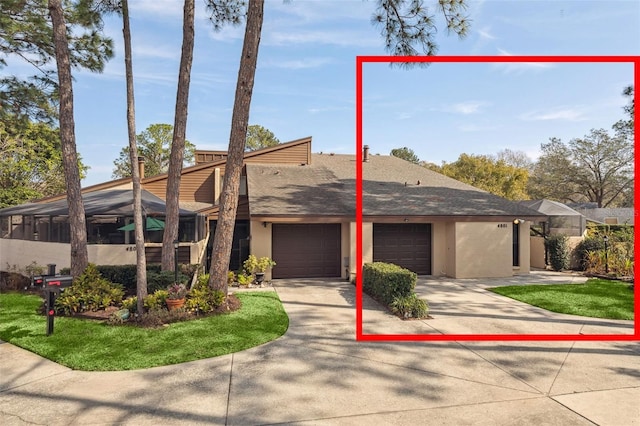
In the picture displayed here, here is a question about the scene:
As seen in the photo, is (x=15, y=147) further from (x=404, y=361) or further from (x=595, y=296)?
(x=595, y=296)

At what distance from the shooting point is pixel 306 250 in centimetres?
1559

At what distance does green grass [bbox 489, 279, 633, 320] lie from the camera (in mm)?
9951

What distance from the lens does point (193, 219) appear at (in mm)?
15961

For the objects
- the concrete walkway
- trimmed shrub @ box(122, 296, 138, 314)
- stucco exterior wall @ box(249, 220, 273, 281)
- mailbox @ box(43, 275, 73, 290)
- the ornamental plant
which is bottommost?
the concrete walkway

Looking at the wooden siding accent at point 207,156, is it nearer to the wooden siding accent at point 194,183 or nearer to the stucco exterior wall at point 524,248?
the wooden siding accent at point 194,183

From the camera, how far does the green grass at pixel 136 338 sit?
22.0 feet

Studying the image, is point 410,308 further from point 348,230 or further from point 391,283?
point 348,230

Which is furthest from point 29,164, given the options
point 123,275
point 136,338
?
point 136,338

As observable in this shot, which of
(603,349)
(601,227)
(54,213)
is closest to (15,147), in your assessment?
(54,213)

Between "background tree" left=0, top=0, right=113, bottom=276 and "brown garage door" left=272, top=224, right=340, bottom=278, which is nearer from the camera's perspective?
"background tree" left=0, top=0, right=113, bottom=276

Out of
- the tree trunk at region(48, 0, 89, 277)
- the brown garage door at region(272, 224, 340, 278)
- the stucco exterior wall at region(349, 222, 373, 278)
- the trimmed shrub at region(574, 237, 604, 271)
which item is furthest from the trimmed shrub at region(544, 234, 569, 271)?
the tree trunk at region(48, 0, 89, 277)

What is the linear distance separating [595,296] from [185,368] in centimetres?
1172

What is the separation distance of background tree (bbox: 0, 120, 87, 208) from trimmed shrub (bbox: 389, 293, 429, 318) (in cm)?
2375

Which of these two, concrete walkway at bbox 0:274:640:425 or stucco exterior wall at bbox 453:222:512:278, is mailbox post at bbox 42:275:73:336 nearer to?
concrete walkway at bbox 0:274:640:425
